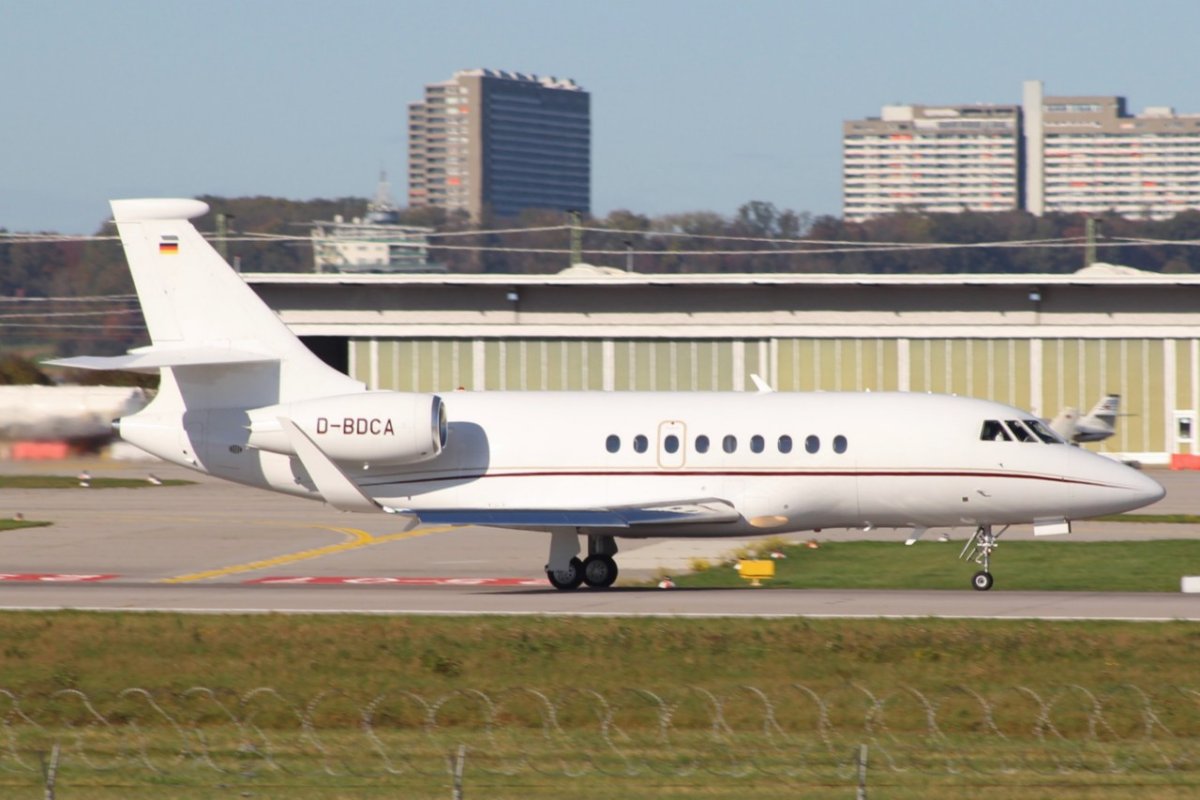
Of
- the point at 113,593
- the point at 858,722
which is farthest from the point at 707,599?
the point at 113,593

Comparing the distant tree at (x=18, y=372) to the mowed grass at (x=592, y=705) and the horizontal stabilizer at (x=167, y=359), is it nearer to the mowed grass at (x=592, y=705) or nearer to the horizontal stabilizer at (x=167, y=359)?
the horizontal stabilizer at (x=167, y=359)

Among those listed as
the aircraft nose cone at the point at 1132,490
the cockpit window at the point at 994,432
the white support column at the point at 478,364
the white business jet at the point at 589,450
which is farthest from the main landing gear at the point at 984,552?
the white support column at the point at 478,364

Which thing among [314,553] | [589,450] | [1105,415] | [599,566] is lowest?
[314,553]

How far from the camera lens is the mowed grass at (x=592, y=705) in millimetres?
17656

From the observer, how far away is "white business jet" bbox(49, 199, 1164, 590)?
98.1ft

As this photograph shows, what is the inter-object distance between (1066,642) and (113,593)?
16.5 metres

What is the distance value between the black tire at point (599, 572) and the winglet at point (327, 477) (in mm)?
3884

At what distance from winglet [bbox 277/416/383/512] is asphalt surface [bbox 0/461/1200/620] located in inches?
63.0

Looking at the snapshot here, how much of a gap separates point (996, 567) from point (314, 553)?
1532cm

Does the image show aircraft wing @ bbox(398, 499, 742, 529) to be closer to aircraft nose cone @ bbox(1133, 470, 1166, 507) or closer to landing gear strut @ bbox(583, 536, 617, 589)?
landing gear strut @ bbox(583, 536, 617, 589)

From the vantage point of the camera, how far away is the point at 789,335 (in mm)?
65250

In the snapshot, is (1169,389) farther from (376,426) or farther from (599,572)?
(376,426)

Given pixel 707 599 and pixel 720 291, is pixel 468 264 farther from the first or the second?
pixel 707 599

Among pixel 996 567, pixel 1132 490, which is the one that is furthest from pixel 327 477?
pixel 1132 490
